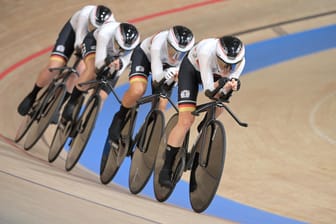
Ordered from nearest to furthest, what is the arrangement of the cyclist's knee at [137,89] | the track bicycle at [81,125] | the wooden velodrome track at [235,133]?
the wooden velodrome track at [235,133] → the cyclist's knee at [137,89] → the track bicycle at [81,125]

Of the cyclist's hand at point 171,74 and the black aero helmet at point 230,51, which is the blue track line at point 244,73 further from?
the black aero helmet at point 230,51

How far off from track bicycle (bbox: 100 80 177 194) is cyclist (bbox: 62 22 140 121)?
429 millimetres

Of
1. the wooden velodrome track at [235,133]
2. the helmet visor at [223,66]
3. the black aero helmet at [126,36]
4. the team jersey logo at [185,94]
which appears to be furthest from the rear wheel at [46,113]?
the helmet visor at [223,66]

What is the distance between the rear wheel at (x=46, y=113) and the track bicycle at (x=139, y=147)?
31.4 inches

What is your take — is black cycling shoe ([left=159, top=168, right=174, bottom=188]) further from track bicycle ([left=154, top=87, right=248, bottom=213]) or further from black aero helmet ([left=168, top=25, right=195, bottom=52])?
black aero helmet ([left=168, top=25, right=195, bottom=52])

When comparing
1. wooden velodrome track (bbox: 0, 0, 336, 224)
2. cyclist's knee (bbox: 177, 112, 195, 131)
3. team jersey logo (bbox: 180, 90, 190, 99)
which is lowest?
wooden velodrome track (bbox: 0, 0, 336, 224)

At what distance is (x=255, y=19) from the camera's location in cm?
1196

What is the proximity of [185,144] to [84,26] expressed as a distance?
213cm

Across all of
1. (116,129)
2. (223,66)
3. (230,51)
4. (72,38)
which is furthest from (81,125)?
(230,51)

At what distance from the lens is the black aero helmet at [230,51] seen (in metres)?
5.45

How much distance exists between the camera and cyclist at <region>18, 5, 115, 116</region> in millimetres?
7410

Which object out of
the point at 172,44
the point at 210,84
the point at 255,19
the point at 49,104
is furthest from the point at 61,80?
the point at 255,19

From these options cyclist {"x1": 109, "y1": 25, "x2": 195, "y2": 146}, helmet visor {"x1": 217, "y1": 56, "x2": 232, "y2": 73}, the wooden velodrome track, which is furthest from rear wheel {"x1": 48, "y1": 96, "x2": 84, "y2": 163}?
helmet visor {"x1": 217, "y1": 56, "x2": 232, "y2": 73}

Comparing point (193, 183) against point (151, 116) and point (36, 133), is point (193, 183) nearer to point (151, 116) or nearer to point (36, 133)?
point (151, 116)
